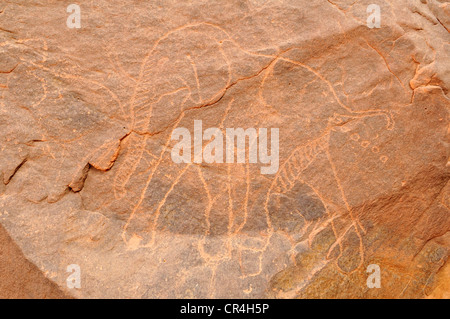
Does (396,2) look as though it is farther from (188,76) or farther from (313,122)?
(188,76)

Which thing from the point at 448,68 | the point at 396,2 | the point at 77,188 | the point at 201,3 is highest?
the point at 201,3

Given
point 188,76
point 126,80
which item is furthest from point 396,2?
point 126,80

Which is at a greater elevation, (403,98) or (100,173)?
(403,98)

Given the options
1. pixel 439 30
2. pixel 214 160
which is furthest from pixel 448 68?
pixel 214 160

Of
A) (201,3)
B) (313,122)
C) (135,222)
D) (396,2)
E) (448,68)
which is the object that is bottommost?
(135,222)

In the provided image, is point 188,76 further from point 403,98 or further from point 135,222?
point 403,98

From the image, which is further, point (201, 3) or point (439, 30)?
point (439, 30)
